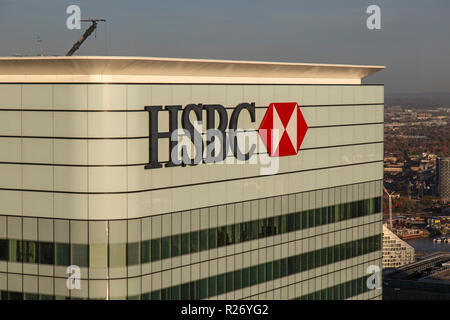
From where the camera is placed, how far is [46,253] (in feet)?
162

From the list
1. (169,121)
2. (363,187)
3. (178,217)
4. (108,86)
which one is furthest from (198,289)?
(363,187)

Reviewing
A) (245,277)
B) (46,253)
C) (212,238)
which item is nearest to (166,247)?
(212,238)

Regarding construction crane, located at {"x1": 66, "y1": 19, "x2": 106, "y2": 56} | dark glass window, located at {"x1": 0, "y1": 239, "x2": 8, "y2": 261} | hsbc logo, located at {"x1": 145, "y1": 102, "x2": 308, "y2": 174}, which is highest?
construction crane, located at {"x1": 66, "y1": 19, "x2": 106, "y2": 56}

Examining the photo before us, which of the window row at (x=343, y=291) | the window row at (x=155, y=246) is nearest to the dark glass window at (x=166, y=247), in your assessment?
the window row at (x=155, y=246)

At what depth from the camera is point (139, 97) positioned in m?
48.2

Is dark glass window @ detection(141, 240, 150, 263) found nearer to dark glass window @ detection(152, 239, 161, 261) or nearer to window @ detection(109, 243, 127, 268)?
dark glass window @ detection(152, 239, 161, 261)

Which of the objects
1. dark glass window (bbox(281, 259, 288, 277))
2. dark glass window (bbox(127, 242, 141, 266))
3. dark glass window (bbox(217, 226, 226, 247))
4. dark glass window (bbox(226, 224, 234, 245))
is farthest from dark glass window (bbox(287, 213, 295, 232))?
dark glass window (bbox(127, 242, 141, 266))

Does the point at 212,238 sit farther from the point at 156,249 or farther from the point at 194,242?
the point at 156,249

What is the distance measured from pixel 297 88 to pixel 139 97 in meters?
15.1

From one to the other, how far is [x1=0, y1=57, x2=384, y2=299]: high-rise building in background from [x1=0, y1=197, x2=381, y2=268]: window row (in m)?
0.07

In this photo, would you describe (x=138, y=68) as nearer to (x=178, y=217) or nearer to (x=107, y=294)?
(x=178, y=217)

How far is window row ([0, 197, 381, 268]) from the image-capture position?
4850cm

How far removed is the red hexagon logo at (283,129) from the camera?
57.8 meters

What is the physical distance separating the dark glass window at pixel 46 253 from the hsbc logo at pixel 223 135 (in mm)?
6680
